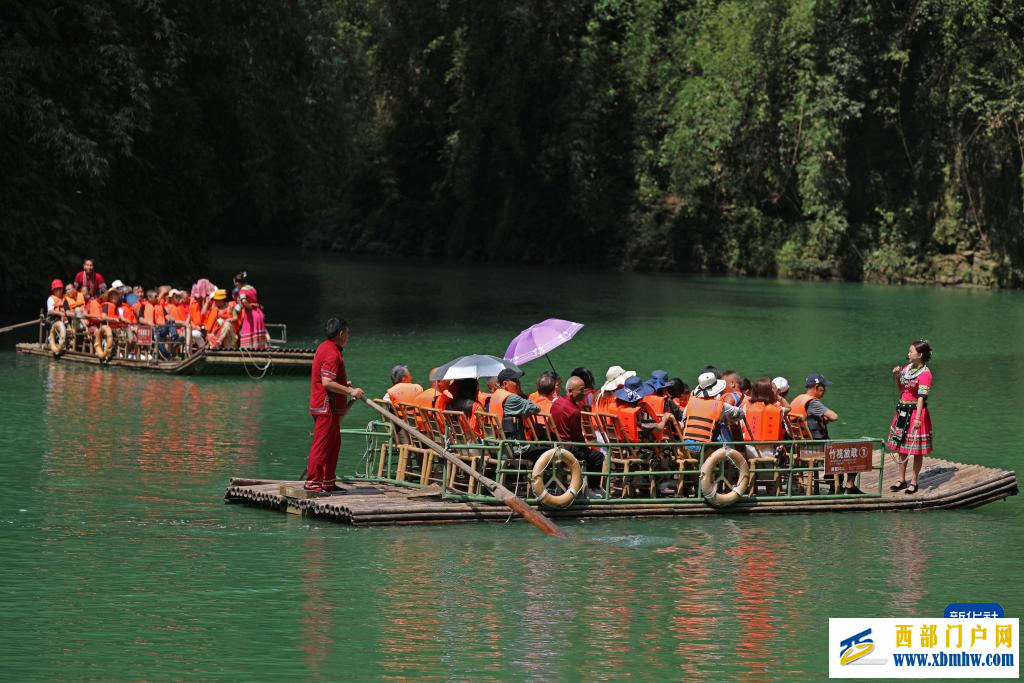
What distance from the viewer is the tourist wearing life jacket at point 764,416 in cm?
1912

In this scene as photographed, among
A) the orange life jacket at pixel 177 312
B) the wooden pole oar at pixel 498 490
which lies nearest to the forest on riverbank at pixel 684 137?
the orange life jacket at pixel 177 312

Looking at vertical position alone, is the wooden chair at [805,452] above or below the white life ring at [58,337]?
below

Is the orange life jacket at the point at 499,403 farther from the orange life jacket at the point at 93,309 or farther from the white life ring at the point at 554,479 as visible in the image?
the orange life jacket at the point at 93,309

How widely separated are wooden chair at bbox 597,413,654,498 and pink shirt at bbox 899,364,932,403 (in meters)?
3.20

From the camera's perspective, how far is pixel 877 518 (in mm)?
18844

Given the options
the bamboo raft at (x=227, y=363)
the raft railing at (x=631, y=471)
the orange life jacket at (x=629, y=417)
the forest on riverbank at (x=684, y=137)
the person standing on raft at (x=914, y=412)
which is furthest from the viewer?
the forest on riverbank at (x=684, y=137)

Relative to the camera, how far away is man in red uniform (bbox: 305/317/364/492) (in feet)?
58.6

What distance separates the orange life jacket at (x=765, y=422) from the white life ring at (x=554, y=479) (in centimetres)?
252

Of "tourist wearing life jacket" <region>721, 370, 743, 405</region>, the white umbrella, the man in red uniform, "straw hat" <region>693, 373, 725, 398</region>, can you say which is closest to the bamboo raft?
the white umbrella

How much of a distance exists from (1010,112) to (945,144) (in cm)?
395

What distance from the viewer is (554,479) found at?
17766mm

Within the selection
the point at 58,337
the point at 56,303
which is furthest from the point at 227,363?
the point at 56,303

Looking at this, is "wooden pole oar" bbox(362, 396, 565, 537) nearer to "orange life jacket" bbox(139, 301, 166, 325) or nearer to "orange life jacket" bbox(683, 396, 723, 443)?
"orange life jacket" bbox(683, 396, 723, 443)

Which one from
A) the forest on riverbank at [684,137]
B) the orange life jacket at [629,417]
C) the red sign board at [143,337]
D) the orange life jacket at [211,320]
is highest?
the forest on riverbank at [684,137]
